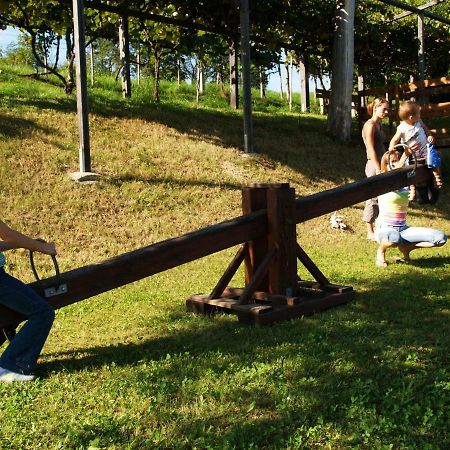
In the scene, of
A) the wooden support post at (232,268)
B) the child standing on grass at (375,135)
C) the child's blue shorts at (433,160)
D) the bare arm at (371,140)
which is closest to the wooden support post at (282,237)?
the wooden support post at (232,268)

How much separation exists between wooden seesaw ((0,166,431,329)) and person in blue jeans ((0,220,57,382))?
303 mm

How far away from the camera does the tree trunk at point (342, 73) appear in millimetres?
14336

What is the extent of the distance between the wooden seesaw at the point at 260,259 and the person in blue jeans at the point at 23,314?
0.30 meters

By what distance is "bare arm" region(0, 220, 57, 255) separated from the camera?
158 inches

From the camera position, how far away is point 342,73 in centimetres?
1454

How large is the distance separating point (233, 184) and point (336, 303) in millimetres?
5688

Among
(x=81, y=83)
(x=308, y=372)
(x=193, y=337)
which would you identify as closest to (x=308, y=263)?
(x=193, y=337)

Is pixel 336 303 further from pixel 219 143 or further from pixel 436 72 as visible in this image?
pixel 436 72

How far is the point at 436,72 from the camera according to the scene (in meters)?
23.1

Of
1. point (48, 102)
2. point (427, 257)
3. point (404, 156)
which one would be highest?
point (48, 102)

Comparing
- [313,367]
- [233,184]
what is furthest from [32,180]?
[313,367]

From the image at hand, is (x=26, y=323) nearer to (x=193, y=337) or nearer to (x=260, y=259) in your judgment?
(x=193, y=337)

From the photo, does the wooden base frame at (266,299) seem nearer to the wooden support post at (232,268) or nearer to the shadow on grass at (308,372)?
the wooden support post at (232,268)

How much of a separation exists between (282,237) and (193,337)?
1.17 meters
